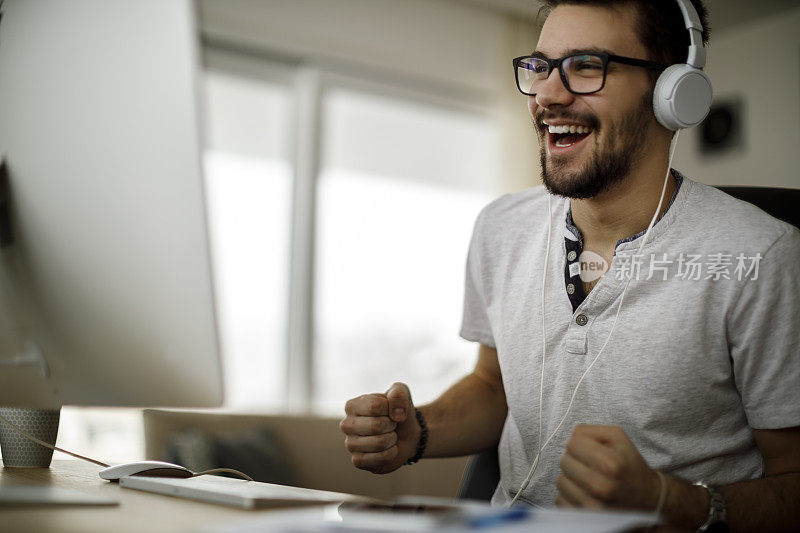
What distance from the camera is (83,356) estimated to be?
783mm

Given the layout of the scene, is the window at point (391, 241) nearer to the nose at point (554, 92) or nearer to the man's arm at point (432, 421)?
the man's arm at point (432, 421)

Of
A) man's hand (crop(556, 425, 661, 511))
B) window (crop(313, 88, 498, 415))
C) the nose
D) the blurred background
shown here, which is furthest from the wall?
man's hand (crop(556, 425, 661, 511))

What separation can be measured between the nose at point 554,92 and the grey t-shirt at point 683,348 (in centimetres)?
22

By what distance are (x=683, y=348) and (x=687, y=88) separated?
38 centimetres

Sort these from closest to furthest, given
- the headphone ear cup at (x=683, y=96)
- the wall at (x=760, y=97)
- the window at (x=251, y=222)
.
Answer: the headphone ear cup at (x=683, y=96)
the window at (x=251, y=222)
the wall at (x=760, y=97)

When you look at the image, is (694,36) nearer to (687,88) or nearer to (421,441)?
(687,88)

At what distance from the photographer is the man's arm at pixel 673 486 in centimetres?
66

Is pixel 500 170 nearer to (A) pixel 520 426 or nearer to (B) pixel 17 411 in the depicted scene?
(A) pixel 520 426

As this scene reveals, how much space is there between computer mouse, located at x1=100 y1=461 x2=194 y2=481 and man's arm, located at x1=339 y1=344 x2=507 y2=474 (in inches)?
8.5

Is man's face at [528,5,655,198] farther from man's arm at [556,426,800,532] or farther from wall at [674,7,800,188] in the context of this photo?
wall at [674,7,800,188]

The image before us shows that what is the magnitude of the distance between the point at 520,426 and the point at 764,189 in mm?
528

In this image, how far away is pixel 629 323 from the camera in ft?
3.33

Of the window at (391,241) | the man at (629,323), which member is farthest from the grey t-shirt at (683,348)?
the window at (391,241)

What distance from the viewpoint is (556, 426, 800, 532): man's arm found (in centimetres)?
66
